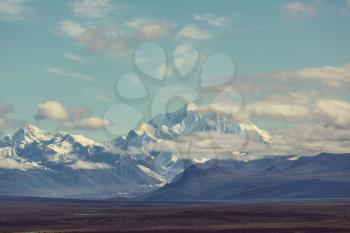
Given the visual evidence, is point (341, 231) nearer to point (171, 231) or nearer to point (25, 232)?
point (171, 231)

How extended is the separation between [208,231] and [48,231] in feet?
140

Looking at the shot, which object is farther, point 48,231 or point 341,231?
point 48,231

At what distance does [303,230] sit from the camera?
550 ft

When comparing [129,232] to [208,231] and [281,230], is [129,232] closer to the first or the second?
[208,231]

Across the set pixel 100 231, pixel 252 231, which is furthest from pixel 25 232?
pixel 252 231

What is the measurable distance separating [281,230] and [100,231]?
46191mm

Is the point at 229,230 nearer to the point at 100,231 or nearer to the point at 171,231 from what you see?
the point at 171,231

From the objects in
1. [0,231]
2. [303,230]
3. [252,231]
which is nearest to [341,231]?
[303,230]

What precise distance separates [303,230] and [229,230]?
64.2 ft

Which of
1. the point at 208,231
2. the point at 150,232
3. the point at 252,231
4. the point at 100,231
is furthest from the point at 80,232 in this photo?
the point at 252,231

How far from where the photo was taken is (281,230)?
169 m

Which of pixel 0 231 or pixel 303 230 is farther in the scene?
pixel 0 231

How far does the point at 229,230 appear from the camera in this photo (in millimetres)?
176375

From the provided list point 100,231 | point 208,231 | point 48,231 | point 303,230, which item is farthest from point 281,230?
point 48,231
